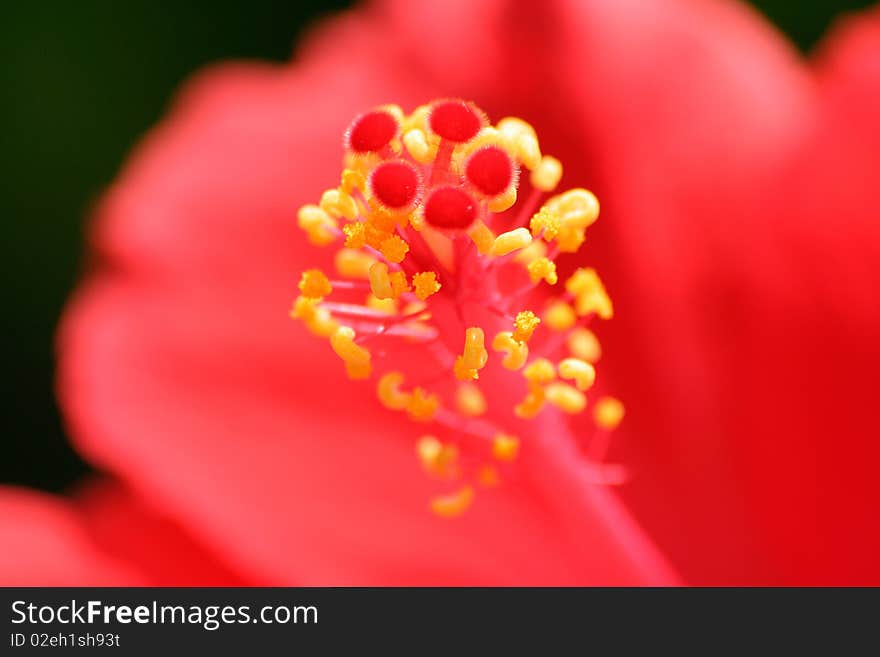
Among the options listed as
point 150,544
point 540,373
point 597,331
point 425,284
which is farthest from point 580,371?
point 150,544

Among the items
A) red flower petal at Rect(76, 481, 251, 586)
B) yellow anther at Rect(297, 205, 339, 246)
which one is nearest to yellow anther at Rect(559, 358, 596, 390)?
yellow anther at Rect(297, 205, 339, 246)

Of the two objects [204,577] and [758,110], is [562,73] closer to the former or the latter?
[758,110]

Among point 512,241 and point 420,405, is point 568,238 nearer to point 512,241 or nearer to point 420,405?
point 512,241

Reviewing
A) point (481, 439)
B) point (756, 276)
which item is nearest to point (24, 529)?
point (481, 439)

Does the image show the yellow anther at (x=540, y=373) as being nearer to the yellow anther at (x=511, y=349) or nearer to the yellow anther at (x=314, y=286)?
the yellow anther at (x=511, y=349)

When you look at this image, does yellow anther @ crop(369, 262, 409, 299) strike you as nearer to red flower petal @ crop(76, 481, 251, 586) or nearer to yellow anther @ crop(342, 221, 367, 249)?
yellow anther @ crop(342, 221, 367, 249)
